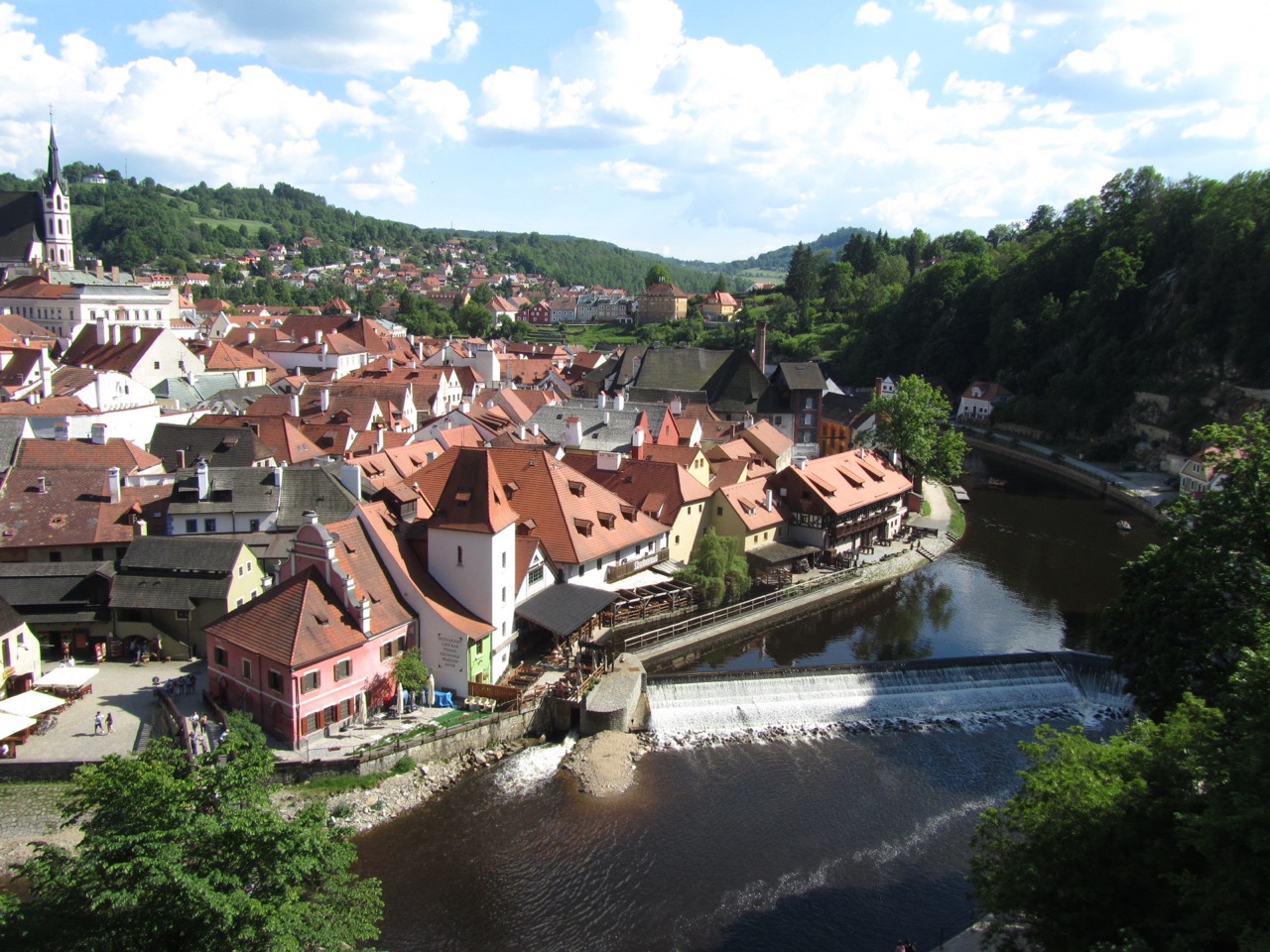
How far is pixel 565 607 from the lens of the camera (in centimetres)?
3597

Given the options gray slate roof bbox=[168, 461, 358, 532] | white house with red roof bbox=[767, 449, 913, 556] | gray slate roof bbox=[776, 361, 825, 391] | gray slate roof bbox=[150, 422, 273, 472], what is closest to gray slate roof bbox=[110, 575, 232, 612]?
gray slate roof bbox=[168, 461, 358, 532]

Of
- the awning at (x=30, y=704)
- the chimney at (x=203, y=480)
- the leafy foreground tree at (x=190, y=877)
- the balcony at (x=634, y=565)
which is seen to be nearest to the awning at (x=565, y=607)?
the balcony at (x=634, y=565)

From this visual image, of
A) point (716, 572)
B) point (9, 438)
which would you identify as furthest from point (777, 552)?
point (9, 438)

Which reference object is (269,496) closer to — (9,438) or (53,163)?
(9,438)

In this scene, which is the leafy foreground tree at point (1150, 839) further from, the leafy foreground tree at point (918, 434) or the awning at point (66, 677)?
the leafy foreground tree at point (918, 434)

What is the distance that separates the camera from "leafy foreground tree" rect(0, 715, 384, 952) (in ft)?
48.3

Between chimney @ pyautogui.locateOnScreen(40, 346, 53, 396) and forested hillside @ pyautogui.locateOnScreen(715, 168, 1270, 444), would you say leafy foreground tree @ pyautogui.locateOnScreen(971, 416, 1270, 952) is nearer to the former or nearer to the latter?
chimney @ pyautogui.locateOnScreen(40, 346, 53, 396)

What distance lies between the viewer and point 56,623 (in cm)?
3366

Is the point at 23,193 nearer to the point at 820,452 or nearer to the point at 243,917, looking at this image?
the point at 820,452

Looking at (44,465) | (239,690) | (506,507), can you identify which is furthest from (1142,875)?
(44,465)

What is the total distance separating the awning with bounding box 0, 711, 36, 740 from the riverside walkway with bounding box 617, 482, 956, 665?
20359 millimetres

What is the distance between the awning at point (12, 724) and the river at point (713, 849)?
1106cm

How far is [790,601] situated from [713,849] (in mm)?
19699

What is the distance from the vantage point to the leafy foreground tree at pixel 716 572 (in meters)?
41.8
